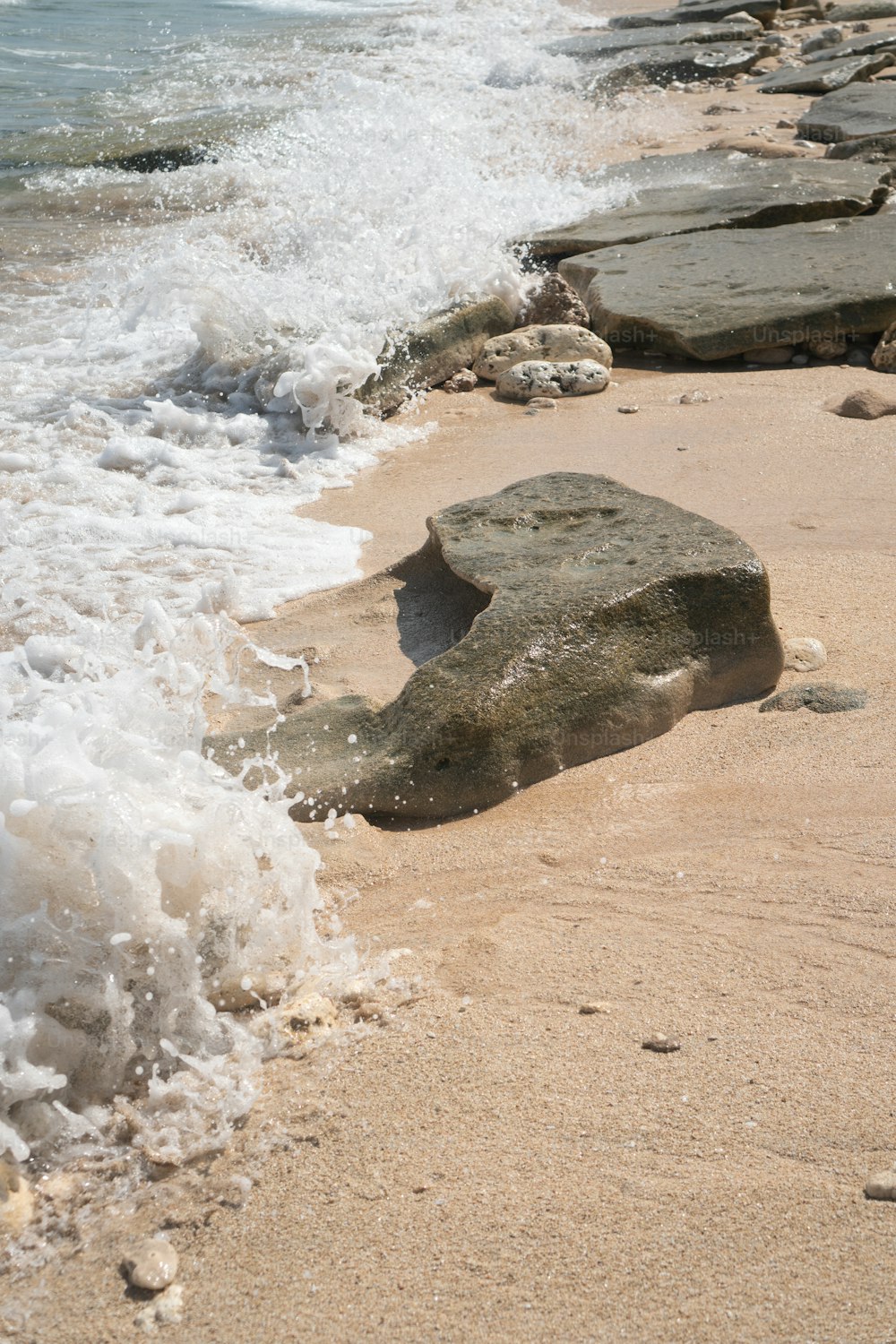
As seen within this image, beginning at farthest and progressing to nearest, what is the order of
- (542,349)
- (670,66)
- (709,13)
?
(709,13)
(670,66)
(542,349)

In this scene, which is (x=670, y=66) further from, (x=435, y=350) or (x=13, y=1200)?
(x=13, y=1200)

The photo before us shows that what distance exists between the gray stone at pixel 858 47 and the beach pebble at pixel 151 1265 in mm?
13937

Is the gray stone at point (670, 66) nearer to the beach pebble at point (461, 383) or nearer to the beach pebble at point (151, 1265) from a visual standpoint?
the beach pebble at point (461, 383)

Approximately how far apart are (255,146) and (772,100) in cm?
516

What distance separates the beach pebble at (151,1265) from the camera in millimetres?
1659

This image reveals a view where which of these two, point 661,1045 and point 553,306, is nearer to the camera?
point 661,1045

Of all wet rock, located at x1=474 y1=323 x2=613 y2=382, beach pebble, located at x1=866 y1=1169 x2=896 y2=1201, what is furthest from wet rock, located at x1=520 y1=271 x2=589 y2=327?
→ beach pebble, located at x1=866 y1=1169 x2=896 y2=1201

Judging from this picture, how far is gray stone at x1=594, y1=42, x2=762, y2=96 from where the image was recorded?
13.4 metres

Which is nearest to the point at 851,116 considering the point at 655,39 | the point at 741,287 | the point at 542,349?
the point at 741,287

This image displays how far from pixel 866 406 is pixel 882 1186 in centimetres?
389

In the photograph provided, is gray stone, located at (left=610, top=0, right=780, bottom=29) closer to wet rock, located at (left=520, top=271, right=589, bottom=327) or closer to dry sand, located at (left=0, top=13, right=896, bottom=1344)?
wet rock, located at (left=520, top=271, right=589, bottom=327)

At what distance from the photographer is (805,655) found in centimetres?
323

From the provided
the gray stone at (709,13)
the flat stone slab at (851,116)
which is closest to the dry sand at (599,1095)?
the flat stone slab at (851,116)

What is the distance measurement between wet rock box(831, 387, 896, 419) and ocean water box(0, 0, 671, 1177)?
1.92 m
